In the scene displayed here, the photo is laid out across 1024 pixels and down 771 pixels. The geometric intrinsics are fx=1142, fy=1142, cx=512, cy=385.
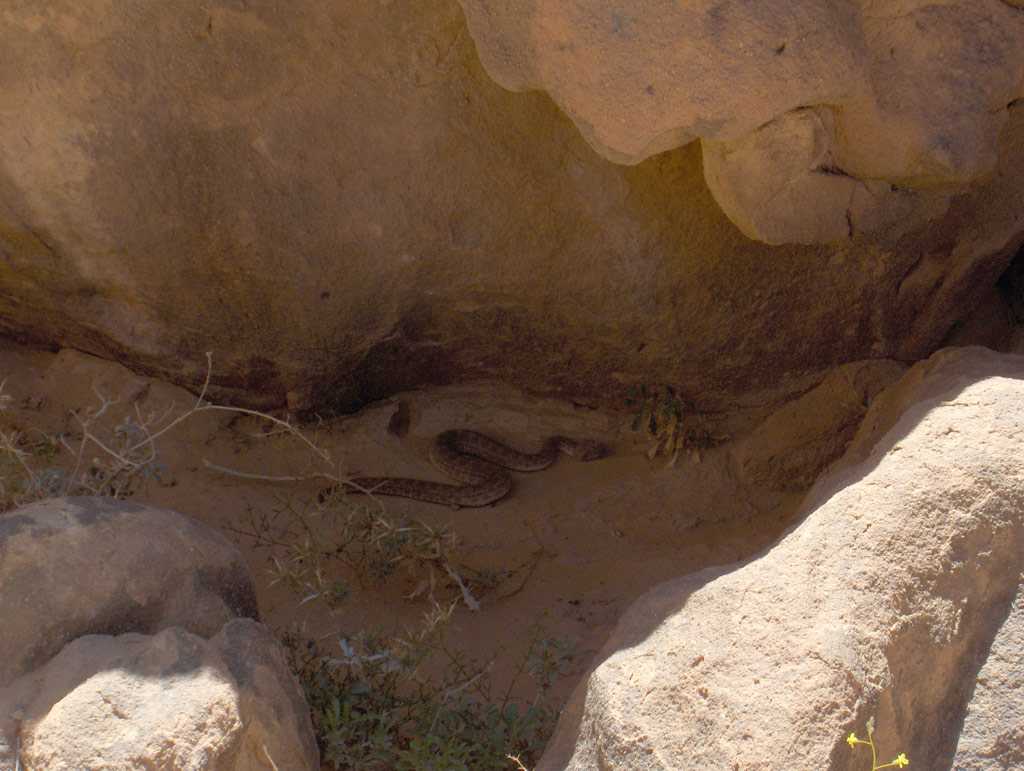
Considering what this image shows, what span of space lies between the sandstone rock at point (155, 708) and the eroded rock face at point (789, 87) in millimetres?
1628

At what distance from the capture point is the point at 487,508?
182 inches

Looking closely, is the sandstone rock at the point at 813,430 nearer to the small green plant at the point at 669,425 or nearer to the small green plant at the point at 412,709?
the small green plant at the point at 669,425

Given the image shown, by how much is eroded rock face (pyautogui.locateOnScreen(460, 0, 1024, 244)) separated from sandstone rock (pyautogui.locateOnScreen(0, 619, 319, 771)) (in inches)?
64.1

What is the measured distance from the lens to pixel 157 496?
4.23 meters

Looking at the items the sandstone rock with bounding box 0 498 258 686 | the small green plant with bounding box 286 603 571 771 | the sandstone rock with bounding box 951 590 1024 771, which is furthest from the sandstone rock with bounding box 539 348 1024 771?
the sandstone rock with bounding box 0 498 258 686

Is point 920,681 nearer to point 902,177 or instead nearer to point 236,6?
point 902,177

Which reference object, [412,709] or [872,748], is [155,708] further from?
[872,748]

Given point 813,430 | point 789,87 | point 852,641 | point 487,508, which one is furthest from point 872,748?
point 487,508

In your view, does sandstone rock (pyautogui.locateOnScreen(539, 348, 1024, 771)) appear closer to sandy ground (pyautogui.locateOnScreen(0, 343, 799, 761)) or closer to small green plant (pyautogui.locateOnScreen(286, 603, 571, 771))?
small green plant (pyautogui.locateOnScreen(286, 603, 571, 771))

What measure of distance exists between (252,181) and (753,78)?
187 cm

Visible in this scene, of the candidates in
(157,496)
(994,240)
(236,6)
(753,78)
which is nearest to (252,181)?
(236,6)

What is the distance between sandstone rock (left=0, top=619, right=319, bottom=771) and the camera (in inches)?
90.0

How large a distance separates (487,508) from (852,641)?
2531 millimetres

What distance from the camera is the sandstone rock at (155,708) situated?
2.29 m
